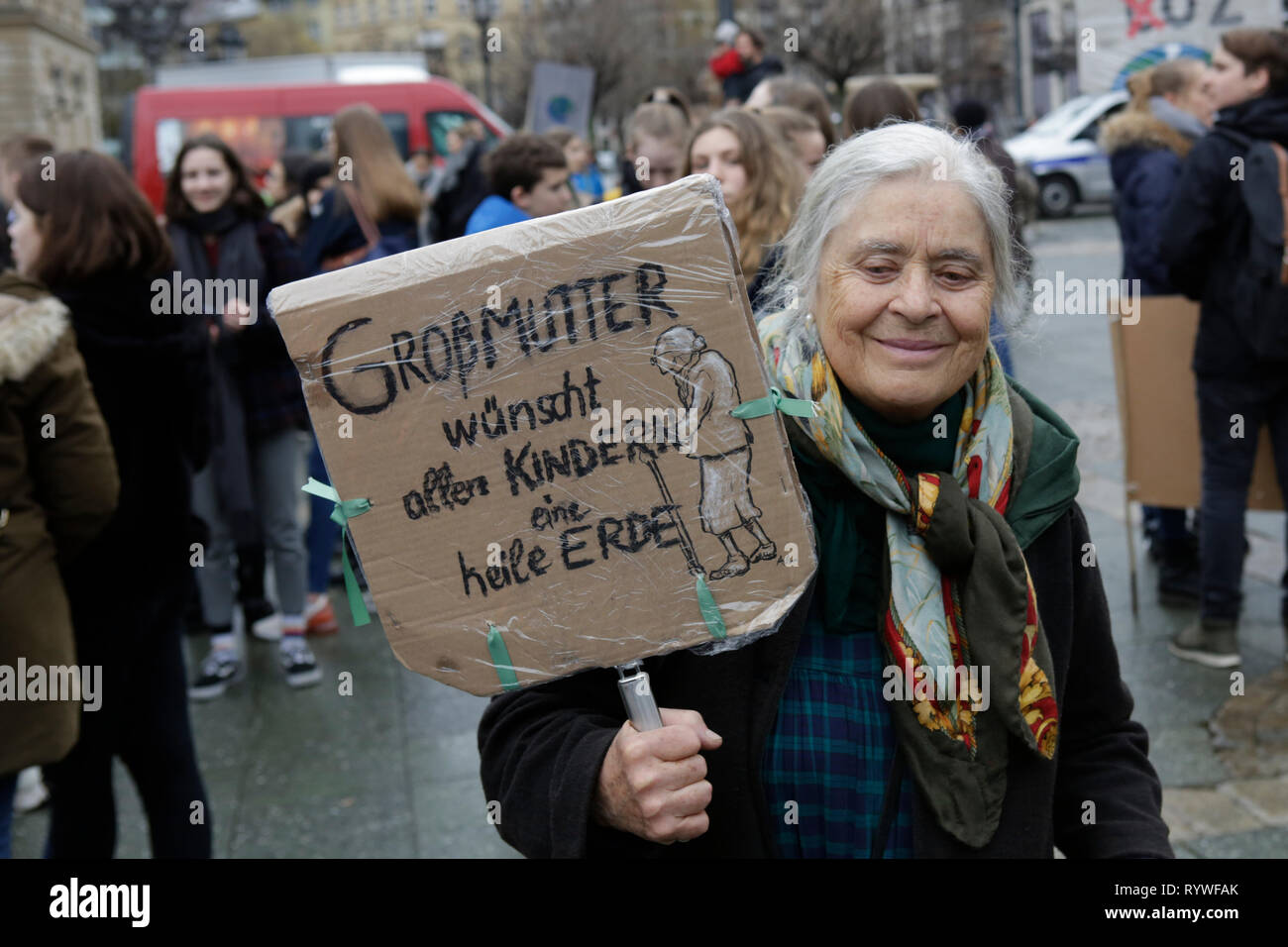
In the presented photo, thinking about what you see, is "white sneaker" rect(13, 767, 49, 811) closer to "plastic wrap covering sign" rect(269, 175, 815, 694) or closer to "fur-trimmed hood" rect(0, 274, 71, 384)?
"fur-trimmed hood" rect(0, 274, 71, 384)

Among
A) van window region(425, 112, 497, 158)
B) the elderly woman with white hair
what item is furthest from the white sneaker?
van window region(425, 112, 497, 158)

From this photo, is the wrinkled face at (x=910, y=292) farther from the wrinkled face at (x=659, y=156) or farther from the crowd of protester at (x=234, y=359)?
the wrinkled face at (x=659, y=156)

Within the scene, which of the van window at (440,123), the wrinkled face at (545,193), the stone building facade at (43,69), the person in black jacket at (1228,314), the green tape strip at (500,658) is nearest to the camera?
the green tape strip at (500,658)

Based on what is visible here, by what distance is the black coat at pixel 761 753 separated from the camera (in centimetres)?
177

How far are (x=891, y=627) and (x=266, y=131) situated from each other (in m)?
15.1

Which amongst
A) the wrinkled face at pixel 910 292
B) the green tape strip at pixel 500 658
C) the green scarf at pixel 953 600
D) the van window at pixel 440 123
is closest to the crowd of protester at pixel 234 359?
the wrinkled face at pixel 910 292

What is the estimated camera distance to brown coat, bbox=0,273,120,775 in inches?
114

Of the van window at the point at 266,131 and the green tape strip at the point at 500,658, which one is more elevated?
the van window at the point at 266,131

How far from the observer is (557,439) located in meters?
1.64

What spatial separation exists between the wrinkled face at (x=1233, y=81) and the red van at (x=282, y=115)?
11.2 m

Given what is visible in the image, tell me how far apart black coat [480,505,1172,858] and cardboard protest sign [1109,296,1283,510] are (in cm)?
352

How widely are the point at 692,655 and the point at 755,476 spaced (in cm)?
31
